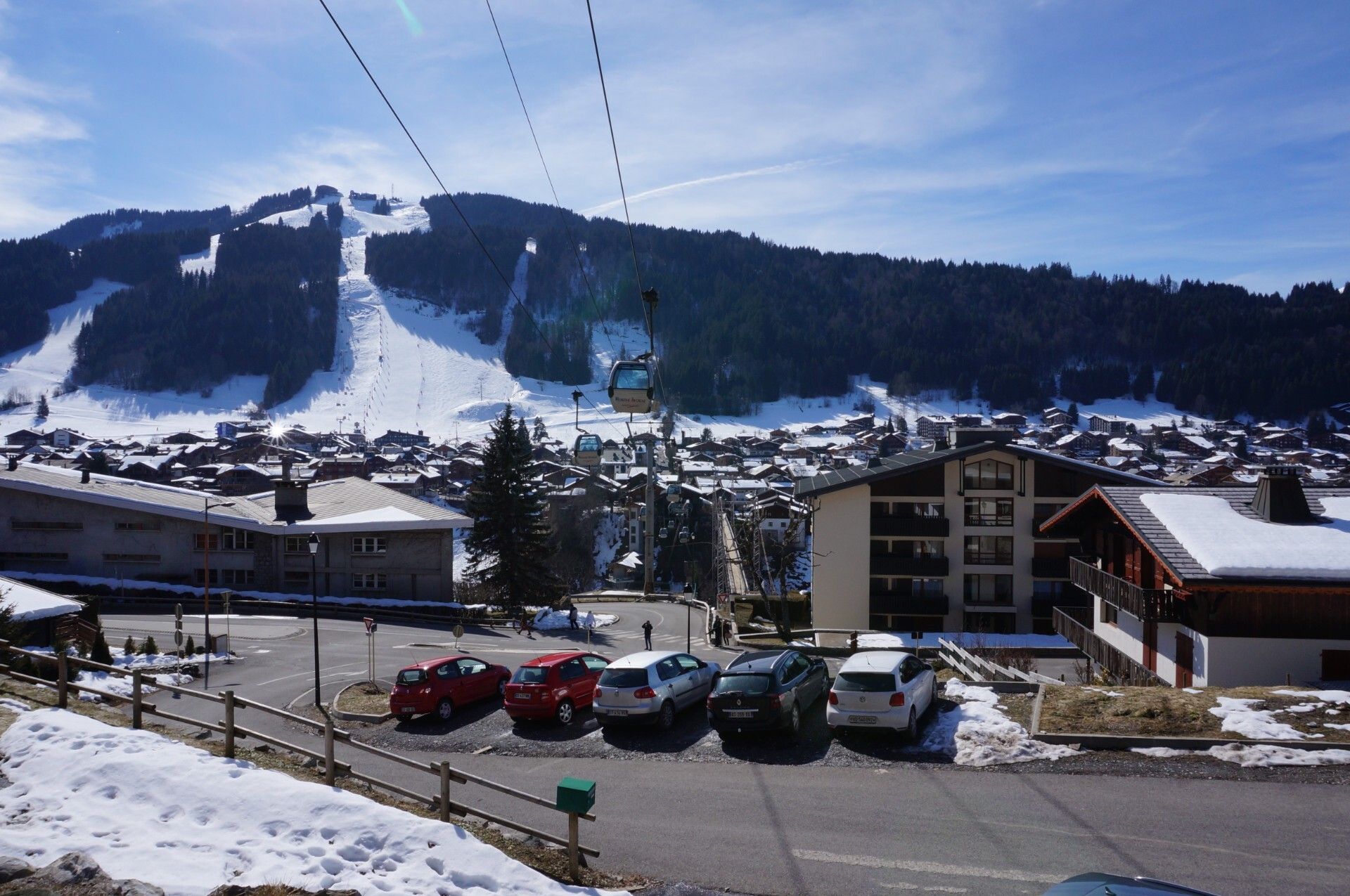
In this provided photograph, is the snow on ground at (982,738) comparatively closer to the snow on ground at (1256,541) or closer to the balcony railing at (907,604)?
the snow on ground at (1256,541)

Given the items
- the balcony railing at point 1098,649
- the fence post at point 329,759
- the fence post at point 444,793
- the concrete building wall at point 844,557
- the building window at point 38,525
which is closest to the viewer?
the fence post at point 444,793

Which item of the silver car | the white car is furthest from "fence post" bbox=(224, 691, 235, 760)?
the white car

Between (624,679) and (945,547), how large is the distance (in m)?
32.1

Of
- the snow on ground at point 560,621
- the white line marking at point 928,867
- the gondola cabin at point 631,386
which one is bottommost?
the snow on ground at point 560,621

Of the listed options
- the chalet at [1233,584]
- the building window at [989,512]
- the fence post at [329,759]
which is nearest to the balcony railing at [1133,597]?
the chalet at [1233,584]

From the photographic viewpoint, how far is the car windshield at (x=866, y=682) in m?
→ 13.5

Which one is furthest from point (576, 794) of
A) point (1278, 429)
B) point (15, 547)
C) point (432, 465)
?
point (1278, 429)

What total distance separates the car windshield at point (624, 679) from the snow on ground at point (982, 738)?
4.91 metres

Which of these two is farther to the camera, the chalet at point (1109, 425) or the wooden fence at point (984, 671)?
the chalet at point (1109, 425)

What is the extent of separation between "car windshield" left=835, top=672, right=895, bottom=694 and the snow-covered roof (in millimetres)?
22705

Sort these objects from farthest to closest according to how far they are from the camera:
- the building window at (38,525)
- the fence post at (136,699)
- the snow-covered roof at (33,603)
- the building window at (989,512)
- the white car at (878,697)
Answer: the building window at (38,525), the building window at (989,512), the snow-covered roof at (33,603), the white car at (878,697), the fence post at (136,699)

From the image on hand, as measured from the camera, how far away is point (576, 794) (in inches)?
313

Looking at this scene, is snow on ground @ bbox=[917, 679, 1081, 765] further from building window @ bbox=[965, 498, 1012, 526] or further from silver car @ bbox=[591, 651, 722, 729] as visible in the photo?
building window @ bbox=[965, 498, 1012, 526]

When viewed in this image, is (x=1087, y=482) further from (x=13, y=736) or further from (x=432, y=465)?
(x=432, y=465)
